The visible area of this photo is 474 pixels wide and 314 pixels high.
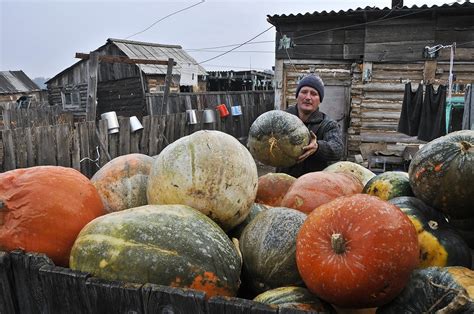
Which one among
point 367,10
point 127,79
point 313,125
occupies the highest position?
point 367,10

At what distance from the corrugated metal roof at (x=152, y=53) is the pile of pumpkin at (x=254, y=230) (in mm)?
18568

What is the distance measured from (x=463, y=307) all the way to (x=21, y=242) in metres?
1.60

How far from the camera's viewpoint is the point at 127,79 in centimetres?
1781

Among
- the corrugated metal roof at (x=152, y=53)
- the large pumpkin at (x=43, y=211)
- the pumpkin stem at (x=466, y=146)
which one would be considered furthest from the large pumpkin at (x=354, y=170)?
the corrugated metal roof at (x=152, y=53)

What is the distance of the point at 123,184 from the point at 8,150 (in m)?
4.70

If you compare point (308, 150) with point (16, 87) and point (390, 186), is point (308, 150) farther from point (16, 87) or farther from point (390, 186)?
point (16, 87)

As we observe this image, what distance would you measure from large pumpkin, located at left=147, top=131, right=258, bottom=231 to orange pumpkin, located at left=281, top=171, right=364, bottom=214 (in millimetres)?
277

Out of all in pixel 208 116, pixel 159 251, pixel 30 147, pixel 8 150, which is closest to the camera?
pixel 159 251

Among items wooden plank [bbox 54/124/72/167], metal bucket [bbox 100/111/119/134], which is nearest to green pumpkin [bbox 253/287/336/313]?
wooden plank [bbox 54/124/72/167]

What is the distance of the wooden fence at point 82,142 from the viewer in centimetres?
610

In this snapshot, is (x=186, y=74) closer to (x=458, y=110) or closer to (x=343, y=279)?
(x=458, y=110)

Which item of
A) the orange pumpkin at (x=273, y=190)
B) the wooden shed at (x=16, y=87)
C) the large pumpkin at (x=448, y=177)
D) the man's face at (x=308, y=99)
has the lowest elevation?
the orange pumpkin at (x=273, y=190)

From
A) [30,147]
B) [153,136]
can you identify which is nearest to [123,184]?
[30,147]

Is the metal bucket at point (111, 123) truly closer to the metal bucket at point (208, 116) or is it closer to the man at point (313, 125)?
the metal bucket at point (208, 116)
